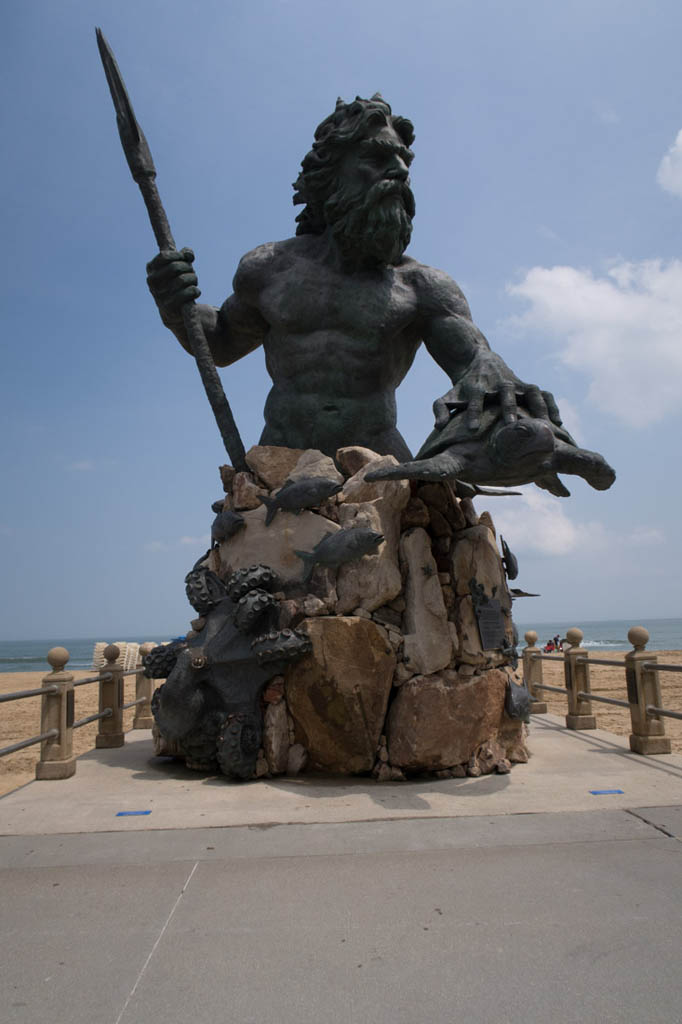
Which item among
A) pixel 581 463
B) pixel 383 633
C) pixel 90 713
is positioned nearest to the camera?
pixel 581 463

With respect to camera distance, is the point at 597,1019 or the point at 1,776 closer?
the point at 597,1019

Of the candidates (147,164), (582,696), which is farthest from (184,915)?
(582,696)

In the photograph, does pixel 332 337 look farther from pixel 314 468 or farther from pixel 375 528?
pixel 375 528

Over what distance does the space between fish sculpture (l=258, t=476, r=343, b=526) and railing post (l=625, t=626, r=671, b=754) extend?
2402 millimetres

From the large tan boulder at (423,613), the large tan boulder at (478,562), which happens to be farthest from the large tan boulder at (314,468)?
the large tan boulder at (478,562)

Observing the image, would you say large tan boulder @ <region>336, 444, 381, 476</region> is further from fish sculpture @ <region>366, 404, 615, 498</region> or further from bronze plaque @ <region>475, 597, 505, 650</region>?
bronze plaque @ <region>475, 597, 505, 650</region>

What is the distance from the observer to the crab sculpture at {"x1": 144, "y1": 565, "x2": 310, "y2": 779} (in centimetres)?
365

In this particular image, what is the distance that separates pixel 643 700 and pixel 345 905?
3292 millimetres

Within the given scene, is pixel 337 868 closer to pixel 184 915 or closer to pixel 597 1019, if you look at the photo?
pixel 184 915

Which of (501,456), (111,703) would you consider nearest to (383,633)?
(501,456)

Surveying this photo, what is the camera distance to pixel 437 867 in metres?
2.35

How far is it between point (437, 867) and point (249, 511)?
95.7 inches

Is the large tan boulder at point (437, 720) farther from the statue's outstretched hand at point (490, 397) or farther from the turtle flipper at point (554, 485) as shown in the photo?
the statue's outstretched hand at point (490, 397)

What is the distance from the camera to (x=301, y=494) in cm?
397
